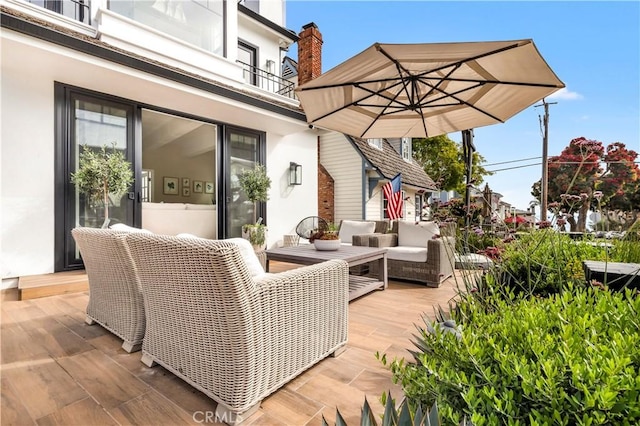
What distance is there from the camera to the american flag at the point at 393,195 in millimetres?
8602

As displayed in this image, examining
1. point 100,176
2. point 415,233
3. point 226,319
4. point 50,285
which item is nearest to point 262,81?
point 100,176

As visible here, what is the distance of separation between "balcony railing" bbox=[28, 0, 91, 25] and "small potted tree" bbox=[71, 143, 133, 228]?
224 centimetres

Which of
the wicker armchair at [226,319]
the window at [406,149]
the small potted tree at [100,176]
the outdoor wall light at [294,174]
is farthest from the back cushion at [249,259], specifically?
the window at [406,149]

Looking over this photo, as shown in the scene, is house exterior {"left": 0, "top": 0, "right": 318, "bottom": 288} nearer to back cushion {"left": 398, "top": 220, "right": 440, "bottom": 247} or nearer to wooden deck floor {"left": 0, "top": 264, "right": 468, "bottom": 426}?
wooden deck floor {"left": 0, "top": 264, "right": 468, "bottom": 426}

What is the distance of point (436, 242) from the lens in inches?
166

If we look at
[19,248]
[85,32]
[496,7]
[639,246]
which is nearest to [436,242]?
[639,246]

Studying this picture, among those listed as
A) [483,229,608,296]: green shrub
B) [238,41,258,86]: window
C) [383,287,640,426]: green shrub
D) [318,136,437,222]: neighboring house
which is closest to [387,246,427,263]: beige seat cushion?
[483,229,608,296]: green shrub

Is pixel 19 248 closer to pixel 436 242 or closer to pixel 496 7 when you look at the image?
pixel 436 242

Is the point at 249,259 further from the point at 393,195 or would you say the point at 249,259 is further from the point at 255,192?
the point at 393,195

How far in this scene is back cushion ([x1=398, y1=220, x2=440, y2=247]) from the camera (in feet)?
16.8

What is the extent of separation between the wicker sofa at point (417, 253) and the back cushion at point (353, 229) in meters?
0.43

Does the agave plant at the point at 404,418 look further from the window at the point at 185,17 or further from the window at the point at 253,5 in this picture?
the window at the point at 253,5

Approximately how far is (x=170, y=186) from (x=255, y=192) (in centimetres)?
575

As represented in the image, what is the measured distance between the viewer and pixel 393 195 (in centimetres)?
876
